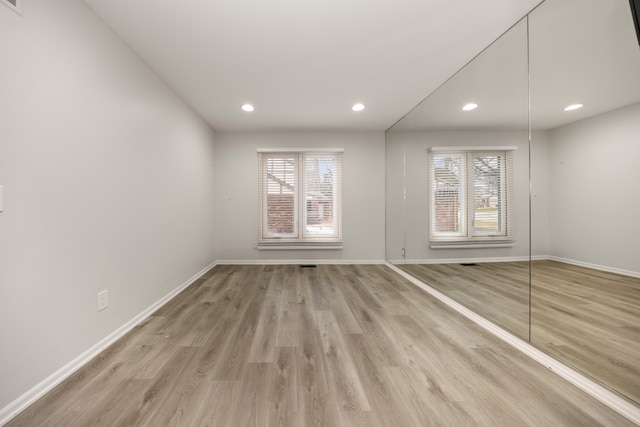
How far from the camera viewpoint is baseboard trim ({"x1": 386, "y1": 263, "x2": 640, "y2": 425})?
4.12 feet

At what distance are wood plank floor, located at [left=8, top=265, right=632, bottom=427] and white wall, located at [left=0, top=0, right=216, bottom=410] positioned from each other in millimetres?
317

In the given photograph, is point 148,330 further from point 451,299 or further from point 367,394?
point 451,299

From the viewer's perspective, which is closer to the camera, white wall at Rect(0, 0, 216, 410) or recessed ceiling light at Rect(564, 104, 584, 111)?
white wall at Rect(0, 0, 216, 410)

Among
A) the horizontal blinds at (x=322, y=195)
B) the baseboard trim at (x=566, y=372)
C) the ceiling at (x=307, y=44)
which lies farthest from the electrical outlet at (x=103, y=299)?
the baseboard trim at (x=566, y=372)

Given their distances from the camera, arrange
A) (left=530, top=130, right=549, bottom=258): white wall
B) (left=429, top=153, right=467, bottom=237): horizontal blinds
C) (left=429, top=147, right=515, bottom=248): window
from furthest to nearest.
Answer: (left=429, top=153, right=467, bottom=237): horizontal blinds
(left=429, top=147, right=515, bottom=248): window
(left=530, top=130, right=549, bottom=258): white wall

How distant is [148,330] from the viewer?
2104 millimetres

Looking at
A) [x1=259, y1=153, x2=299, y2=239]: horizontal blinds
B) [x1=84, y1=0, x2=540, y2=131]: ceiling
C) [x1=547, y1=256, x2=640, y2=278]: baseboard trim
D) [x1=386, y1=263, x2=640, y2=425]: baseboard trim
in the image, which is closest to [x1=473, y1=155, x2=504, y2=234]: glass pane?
[x1=547, y1=256, x2=640, y2=278]: baseboard trim

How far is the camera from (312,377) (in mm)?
1517

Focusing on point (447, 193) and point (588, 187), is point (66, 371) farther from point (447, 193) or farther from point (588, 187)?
point (447, 193)

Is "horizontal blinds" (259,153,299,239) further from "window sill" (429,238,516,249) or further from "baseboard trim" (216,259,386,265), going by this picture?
"window sill" (429,238,516,249)

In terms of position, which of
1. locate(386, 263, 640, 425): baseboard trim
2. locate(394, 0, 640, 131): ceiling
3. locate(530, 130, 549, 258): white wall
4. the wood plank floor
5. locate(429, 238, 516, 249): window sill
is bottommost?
the wood plank floor

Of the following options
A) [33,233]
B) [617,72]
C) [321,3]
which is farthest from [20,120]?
[617,72]

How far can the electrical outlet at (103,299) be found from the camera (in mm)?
1823

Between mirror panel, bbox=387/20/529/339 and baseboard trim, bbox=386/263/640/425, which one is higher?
mirror panel, bbox=387/20/529/339
